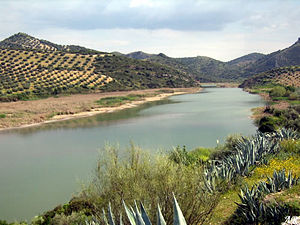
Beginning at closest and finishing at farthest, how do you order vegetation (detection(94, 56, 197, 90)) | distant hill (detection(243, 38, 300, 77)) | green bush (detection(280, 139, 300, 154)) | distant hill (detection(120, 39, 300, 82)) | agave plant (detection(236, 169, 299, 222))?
1. agave plant (detection(236, 169, 299, 222))
2. green bush (detection(280, 139, 300, 154))
3. vegetation (detection(94, 56, 197, 90))
4. distant hill (detection(243, 38, 300, 77))
5. distant hill (detection(120, 39, 300, 82))

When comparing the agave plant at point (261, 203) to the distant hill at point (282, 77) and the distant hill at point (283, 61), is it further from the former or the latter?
Result: the distant hill at point (283, 61)

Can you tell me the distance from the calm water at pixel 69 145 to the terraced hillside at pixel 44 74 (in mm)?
26111

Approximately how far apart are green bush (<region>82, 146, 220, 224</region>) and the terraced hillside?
158 feet

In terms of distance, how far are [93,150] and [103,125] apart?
446 inches

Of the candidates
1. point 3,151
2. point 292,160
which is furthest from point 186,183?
point 3,151

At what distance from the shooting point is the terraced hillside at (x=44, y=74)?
5741 centimetres

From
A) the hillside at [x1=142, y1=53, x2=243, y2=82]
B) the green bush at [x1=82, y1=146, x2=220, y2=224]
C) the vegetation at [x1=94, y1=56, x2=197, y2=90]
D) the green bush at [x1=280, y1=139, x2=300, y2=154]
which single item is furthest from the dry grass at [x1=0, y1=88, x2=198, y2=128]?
the hillside at [x1=142, y1=53, x2=243, y2=82]

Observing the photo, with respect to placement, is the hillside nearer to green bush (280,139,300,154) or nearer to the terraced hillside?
the terraced hillside

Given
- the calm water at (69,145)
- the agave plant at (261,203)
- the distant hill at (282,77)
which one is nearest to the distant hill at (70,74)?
the distant hill at (282,77)

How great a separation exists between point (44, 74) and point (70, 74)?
7118 millimetres

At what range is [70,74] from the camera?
7300 cm

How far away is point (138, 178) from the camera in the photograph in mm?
7156

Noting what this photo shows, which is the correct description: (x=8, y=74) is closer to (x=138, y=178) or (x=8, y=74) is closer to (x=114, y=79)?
(x=114, y=79)

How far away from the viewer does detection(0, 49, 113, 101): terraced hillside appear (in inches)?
2260
